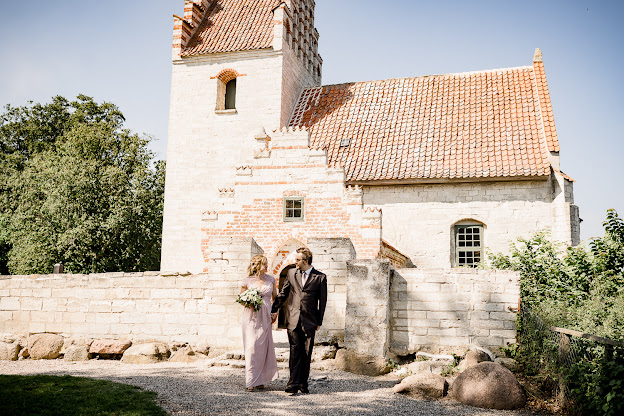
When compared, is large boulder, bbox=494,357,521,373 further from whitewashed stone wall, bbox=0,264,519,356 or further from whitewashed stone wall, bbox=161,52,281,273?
whitewashed stone wall, bbox=161,52,281,273

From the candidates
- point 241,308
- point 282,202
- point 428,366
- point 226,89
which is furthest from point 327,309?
point 226,89

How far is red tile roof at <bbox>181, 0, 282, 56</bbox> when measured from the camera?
2139 centimetres

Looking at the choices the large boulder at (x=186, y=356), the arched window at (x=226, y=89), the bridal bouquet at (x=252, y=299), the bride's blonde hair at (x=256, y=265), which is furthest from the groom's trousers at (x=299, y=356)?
the arched window at (x=226, y=89)

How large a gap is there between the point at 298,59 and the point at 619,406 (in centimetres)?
1916

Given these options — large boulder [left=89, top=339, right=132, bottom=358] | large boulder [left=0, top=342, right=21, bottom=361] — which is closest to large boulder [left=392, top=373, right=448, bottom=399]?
large boulder [left=89, top=339, right=132, bottom=358]

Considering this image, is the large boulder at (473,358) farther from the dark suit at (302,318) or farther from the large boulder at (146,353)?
the large boulder at (146,353)

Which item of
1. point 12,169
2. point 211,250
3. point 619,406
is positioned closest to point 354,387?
point 619,406

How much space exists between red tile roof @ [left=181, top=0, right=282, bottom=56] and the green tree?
8220 millimetres

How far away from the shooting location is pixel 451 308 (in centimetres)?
990

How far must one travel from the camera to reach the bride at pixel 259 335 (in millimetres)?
7691

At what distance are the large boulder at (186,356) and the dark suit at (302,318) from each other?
3.12m

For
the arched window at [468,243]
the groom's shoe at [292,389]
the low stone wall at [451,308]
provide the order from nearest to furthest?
the groom's shoe at [292,389]
the low stone wall at [451,308]
the arched window at [468,243]

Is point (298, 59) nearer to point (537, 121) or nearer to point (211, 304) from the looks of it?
point (537, 121)

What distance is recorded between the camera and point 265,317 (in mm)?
8031
